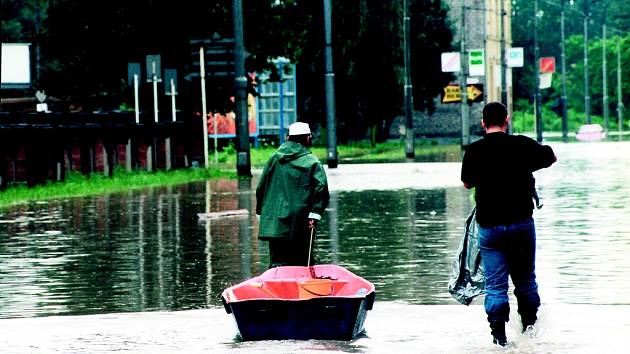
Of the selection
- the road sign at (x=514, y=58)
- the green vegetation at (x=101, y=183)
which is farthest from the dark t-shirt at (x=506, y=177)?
the road sign at (x=514, y=58)

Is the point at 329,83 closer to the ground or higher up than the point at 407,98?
higher up

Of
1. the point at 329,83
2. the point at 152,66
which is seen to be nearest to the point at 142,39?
the point at 152,66

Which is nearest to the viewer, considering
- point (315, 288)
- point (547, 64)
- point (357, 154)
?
point (315, 288)

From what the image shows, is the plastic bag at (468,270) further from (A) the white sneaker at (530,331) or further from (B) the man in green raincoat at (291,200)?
(B) the man in green raincoat at (291,200)

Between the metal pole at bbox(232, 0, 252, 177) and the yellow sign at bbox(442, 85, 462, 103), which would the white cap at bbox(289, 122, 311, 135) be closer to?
the metal pole at bbox(232, 0, 252, 177)

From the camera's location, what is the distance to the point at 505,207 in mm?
11703

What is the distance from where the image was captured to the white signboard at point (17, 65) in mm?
52312

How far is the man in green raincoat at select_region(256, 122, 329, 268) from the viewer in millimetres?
13508

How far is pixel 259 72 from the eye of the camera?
51.0 m

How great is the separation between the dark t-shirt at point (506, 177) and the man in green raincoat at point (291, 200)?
194cm

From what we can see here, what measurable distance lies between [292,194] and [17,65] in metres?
40.4

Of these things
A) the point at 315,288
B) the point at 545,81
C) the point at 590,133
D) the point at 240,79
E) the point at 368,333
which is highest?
the point at 240,79

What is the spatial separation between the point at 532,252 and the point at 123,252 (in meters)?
9.76

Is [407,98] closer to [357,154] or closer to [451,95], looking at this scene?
[357,154]
